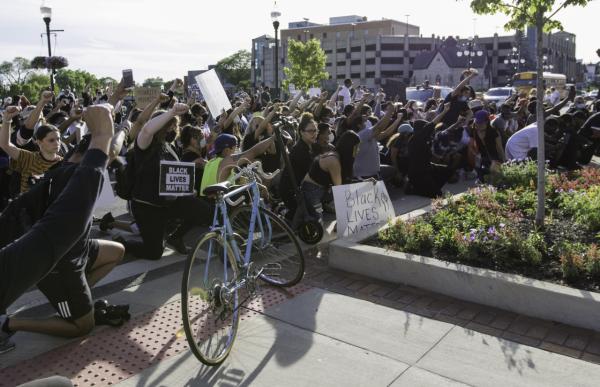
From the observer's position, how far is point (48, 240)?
1479mm

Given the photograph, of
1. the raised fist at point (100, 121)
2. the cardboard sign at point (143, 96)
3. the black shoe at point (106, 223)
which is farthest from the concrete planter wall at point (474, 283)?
the cardboard sign at point (143, 96)

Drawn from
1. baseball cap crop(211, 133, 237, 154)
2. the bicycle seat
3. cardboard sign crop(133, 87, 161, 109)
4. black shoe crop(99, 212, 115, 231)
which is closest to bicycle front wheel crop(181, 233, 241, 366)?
the bicycle seat

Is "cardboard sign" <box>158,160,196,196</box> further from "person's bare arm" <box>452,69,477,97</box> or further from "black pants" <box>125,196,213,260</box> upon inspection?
"person's bare arm" <box>452,69,477,97</box>

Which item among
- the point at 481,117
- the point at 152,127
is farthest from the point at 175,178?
the point at 481,117

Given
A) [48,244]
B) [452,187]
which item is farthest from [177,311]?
[452,187]

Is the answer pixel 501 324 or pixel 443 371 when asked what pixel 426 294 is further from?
pixel 443 371

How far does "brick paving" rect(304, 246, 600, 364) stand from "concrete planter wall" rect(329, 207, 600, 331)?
59 mm

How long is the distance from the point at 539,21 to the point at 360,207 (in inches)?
113

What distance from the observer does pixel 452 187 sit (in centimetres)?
1020

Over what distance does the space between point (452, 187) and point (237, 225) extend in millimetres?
6517

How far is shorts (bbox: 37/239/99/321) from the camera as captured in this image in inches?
149

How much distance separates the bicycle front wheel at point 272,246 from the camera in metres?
4.71

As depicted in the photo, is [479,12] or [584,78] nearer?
[479,12]

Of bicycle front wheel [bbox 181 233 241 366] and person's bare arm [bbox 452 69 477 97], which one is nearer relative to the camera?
bicycle front wheel [bbox 181 233 241 366]
